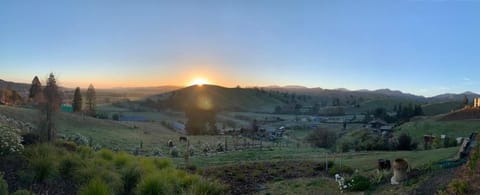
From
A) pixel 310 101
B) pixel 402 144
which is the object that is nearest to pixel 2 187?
pixel 402 144

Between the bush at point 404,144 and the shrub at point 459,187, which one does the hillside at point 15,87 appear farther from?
the shrub at point 459,187

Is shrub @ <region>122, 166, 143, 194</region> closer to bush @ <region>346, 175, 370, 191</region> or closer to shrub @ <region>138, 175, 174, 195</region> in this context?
shrub @ <region>138, 175, 174, 195</region>

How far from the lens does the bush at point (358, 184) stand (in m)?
11.7

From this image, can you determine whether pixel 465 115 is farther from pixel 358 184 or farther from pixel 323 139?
pixel 358 184

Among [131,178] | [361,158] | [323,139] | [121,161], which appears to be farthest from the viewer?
[323,139]

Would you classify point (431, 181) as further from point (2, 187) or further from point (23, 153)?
point (23, 153)

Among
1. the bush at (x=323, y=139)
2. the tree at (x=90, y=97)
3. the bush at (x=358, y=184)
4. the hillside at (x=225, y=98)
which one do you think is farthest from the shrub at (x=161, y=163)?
the hillside at (x=225, y=98)

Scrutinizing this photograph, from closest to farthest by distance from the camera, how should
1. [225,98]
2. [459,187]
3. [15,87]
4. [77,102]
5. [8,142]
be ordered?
[459,187], [8,142], [77,102], [15,87], [225,98]

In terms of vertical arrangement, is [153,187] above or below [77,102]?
below

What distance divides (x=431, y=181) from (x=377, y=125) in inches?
1896

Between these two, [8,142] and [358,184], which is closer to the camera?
[8,142]

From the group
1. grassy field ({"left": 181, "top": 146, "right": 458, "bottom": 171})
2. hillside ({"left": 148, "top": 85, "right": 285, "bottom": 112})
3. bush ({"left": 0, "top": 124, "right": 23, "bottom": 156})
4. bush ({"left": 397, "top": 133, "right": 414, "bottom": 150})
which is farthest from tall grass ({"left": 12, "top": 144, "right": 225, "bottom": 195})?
hillside ({"left": 148, "top": 85, "right": 285, "bottom": 112})

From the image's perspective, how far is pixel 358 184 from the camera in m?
11.8

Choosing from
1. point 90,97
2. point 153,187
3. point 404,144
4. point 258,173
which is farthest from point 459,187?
point 90,97
